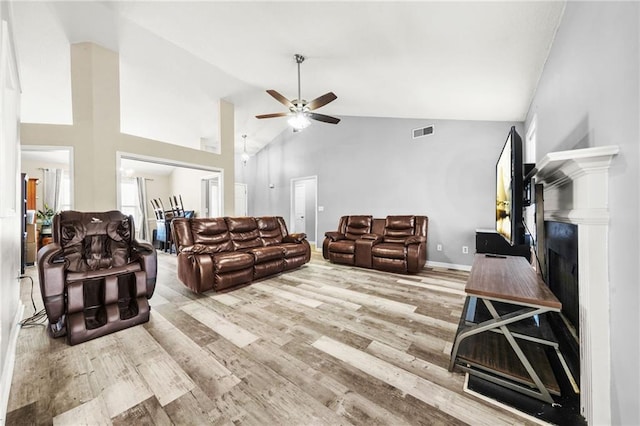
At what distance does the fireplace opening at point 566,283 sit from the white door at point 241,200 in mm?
7811

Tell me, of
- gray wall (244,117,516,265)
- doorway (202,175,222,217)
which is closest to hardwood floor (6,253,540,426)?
gray wall (244,117,516,265)

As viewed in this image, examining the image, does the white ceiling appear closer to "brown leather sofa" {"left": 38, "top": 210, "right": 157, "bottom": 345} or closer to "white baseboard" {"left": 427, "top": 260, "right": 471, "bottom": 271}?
"brown leather sofa" {"left": 38, "top": 210, "right": 157, "bottom": 345}

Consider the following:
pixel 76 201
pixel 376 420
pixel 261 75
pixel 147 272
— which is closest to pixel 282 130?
pixel 261 75

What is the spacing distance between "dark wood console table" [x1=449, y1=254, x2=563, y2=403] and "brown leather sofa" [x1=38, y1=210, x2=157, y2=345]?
8.74ft

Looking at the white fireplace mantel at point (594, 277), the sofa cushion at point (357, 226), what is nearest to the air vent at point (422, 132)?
the sofa cushion at point (357, 226)

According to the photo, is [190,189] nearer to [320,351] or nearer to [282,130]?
[282,130]

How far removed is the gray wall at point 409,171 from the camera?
A: 4.14 m

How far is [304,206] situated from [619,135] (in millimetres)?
6209

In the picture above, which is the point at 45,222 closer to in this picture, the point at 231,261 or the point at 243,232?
the point at 243,232

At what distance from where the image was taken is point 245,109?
532cm

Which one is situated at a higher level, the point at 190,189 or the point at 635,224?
the point at 190,189

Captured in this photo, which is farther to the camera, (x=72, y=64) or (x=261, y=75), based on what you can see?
(x=261, y=75)

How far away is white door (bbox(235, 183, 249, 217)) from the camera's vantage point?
8.27 metres

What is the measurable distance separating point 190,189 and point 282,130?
339 cm
